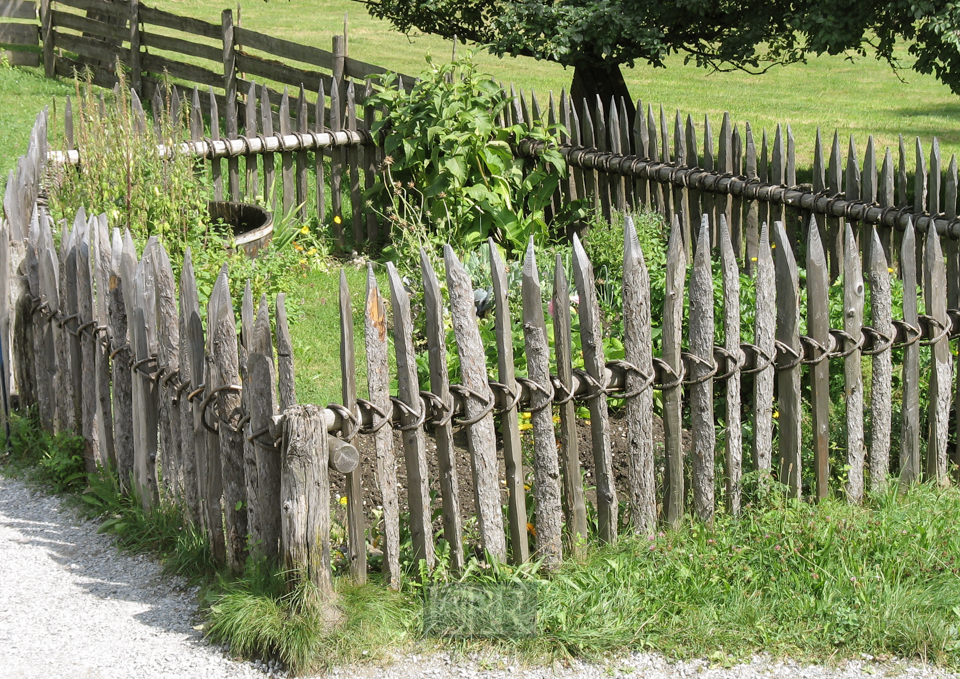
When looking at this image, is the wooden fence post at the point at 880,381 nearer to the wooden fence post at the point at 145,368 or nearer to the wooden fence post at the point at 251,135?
the wooden fence post at the point at 145,368

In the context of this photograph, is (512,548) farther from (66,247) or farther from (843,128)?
(843,128)

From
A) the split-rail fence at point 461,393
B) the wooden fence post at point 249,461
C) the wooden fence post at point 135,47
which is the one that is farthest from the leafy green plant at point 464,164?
the wooden fence post at point 135,47

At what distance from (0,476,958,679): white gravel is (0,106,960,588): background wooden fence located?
1.01 ft

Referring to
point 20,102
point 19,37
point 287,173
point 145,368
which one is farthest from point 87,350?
point 19,37

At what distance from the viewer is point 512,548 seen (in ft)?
12.6

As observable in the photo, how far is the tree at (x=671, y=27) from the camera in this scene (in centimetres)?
814

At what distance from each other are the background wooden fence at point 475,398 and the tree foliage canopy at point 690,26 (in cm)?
448

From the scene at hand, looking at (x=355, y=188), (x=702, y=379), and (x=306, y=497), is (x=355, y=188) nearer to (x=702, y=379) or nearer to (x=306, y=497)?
(x=702, y=379)

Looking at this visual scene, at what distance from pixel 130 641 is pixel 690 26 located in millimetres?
7778

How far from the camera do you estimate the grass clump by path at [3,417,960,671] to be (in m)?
3.45

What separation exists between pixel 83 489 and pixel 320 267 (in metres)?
3.40

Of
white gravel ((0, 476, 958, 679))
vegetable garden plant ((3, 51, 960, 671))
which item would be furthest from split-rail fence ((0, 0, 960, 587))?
white gravel ((0, 476, 958, 679))

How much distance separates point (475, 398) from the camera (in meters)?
3.62

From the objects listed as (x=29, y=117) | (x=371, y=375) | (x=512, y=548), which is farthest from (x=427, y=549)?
(x=29, y=117)
